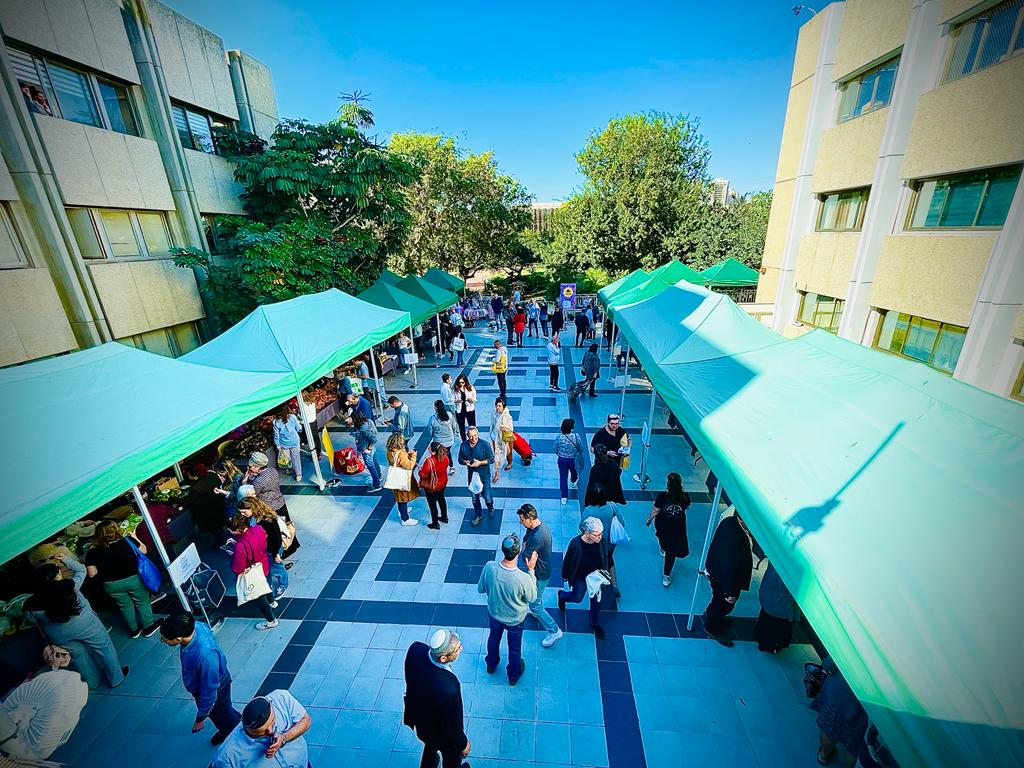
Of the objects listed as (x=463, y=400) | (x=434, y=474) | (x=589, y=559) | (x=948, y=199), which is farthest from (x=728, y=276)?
(x=589, y=559)

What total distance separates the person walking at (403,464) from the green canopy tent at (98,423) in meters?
2.17

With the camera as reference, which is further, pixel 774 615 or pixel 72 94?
pixel 72 94

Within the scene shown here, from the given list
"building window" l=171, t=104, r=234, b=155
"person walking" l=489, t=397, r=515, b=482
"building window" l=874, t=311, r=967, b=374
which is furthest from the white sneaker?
"building window" l=171, t=104, r=234, b=155

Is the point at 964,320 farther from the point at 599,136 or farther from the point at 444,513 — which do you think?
the point at 599,136

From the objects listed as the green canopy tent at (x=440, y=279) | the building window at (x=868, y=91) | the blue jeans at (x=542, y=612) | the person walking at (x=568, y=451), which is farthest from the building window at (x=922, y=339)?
the green canopy tent at (x=440, y=279)

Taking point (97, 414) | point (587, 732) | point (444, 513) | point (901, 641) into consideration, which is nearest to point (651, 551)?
point (587, 732)

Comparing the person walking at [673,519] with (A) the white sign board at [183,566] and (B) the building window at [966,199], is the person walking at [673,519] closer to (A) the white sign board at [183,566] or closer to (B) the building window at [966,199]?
(A) the white sign board at [183,566]

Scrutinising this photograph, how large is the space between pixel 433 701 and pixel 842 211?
13.3 metres

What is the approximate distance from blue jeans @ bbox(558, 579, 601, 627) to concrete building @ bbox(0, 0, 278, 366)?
10.7m

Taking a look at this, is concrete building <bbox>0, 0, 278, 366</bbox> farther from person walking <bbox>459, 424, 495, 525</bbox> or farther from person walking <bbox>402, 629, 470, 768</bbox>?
person walking <bbox>402, 629, 470, 768</bbox>

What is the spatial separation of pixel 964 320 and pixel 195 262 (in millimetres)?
16506

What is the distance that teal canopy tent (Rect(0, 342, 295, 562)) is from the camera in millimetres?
3760

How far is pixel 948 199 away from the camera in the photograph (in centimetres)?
720

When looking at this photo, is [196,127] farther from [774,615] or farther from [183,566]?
[774,615]
